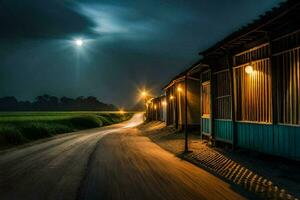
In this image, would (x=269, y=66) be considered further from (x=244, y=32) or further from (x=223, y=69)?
(x=223, y=69)

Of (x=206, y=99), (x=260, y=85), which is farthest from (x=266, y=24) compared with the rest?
(x=206, y=99)

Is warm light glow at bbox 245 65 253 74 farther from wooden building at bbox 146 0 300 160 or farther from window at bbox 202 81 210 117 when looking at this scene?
window at bbox 202 81 210 117

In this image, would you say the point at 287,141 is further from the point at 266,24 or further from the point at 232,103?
the point at 232,103

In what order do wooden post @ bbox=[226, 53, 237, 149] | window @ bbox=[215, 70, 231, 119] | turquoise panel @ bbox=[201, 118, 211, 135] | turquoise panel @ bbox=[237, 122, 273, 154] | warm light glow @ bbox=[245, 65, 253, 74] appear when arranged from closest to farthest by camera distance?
turquoise panel @ bbox=[237, 122, 273, 154] → warm light glow @ bbox=[245, 65, 253, 74] → wooden post @ bbox=[226, 53, 237, 149] → window @ bbox=[215, 70, 231, 119] → turquoise panel @ bbox=[201, 118, 211, 135]

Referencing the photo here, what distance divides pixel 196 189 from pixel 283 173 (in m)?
3.34

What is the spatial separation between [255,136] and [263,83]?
2.06 metres

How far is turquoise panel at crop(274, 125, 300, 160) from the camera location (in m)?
11.8

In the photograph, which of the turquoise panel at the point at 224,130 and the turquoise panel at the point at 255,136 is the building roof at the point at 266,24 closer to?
the turquoise panel at the point at 255,136

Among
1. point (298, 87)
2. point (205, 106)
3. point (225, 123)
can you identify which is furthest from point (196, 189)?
point (205, 106)

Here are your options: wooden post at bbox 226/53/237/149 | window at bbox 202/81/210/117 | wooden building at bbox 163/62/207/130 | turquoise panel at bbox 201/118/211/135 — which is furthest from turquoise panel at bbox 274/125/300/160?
wooden building at bbox 163/62/207/130

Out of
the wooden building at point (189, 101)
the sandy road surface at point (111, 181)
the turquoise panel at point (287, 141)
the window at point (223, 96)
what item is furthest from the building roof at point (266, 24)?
the wooden building at point (189, 101)

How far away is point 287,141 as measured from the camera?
1233 centimetres

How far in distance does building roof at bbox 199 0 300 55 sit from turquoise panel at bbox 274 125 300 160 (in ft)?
10.4

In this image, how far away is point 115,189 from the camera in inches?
379
